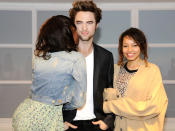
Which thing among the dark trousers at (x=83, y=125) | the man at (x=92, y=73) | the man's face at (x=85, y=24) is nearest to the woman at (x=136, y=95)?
the man at (x=92, y=73)

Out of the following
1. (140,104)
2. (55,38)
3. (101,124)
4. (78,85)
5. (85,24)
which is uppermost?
(85,24)

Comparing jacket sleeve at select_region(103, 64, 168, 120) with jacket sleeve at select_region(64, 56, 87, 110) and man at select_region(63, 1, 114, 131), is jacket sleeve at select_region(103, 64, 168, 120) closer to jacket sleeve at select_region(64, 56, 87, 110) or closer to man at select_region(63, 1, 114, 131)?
man at select_region(63, 1, 114, 131)

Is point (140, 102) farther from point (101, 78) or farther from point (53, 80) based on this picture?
point (53, 80)

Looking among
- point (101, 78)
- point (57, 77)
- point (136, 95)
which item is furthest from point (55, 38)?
point (136, 95)

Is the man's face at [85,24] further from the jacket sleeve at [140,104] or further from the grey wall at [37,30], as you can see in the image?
the grey wall at [37,30]

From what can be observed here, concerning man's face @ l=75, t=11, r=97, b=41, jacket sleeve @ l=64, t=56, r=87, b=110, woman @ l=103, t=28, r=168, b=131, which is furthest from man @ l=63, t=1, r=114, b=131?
jacket sleeve @ l=64, t=56, r=87, b=110

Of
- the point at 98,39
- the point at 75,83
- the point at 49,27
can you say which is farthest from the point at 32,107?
the point at 98,39

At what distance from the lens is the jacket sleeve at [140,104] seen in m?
1.89

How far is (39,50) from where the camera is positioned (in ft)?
4.92

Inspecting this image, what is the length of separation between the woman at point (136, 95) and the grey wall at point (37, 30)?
1027 millimetres

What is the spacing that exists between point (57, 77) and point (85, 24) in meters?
0.61

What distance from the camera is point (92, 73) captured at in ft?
6.11

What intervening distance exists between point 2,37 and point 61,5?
890 millimetres

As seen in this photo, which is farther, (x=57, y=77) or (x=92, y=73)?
(x=92, y=73)
